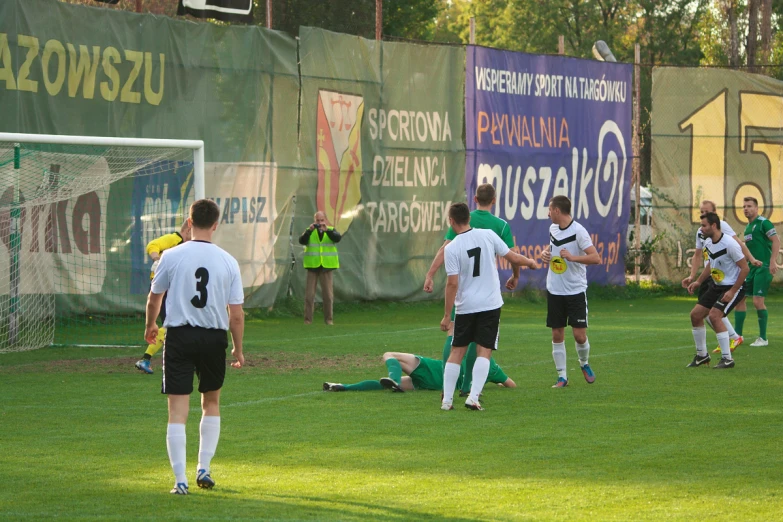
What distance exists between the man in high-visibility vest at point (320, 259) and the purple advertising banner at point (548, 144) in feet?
16.2

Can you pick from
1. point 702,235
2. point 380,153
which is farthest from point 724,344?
point 380,153

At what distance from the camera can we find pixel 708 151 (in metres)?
29.7

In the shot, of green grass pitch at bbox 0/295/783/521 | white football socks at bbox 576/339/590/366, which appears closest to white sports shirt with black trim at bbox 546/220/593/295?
white football socks at bbox 576/339/590/366

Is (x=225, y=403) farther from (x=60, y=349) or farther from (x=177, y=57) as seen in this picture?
(x=177, y=57)

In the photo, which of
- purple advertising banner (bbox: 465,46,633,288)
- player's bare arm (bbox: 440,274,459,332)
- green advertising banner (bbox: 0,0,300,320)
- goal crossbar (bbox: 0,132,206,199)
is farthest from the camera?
purple advertising banner (bbox: 465,46,633,288)

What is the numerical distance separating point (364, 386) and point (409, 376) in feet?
1.66

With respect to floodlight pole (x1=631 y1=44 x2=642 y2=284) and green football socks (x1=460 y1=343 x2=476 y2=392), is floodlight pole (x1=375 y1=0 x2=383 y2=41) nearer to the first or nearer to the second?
floodlight pole (x1=631 y1=44 x2=642 y2=284)

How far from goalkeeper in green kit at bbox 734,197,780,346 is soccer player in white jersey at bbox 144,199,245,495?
35.3 feet

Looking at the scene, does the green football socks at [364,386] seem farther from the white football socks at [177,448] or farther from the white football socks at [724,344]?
the white football socks at [177,448]

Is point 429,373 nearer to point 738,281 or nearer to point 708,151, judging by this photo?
point 738,281

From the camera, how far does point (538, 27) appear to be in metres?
65.2

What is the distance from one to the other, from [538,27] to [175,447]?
199 feet

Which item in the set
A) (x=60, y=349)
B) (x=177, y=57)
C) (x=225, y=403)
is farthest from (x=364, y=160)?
(x=225, y=403)

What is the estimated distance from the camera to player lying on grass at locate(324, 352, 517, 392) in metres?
11.9
